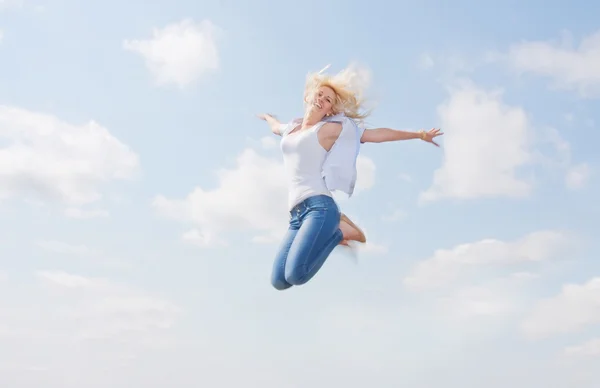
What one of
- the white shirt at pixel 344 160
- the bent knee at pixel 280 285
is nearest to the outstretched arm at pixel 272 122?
the white shirt at pixel 344 160

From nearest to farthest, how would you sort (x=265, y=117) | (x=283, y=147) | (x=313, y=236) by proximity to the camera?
(x=313, y=236), (x=283, y=147), (x=265, y=117)

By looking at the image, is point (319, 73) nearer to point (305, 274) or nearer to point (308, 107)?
point (308, 107)

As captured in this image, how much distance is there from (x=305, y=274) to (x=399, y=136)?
2.19m

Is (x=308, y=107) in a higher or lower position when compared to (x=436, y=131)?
higher

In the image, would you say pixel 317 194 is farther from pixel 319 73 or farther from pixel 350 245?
pixel 319 73

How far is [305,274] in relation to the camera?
8461 millimetres

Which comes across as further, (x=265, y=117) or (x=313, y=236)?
(x=265, y=117)

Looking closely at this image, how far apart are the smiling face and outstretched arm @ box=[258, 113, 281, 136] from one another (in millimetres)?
815

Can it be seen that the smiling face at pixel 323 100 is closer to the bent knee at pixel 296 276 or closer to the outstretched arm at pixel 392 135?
the outstretched arm at pixel 392 135

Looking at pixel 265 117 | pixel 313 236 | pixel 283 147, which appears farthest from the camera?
pixel 265 117

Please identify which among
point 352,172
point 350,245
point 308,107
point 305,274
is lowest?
point 305,274

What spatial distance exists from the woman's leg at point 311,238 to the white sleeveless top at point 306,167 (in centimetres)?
12

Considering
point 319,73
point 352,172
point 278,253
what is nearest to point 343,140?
point 352,172

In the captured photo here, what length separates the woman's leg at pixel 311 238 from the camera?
8352 mm
